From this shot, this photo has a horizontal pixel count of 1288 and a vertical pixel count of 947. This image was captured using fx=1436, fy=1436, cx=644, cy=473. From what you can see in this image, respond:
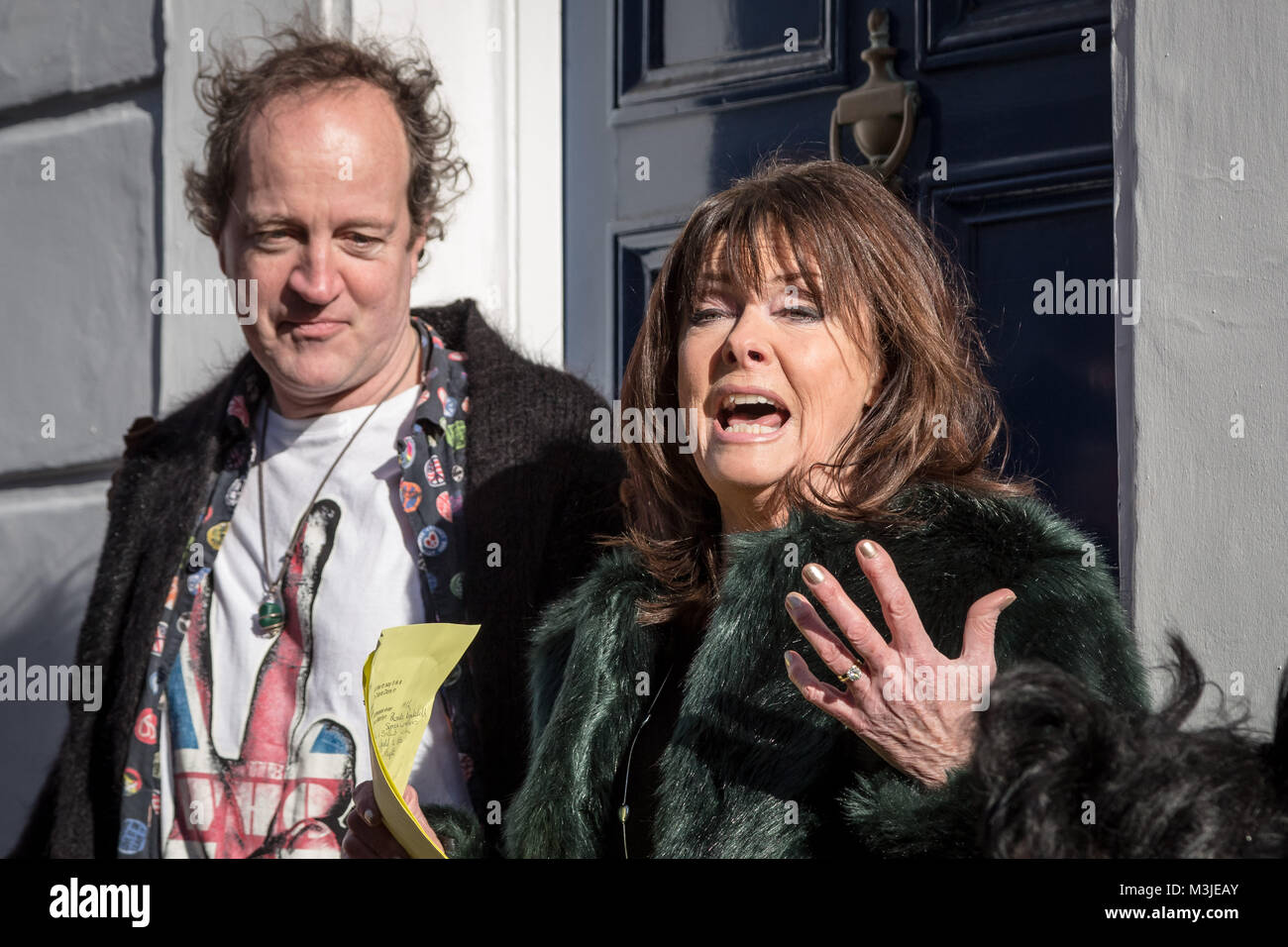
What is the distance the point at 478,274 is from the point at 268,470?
0.88 meters

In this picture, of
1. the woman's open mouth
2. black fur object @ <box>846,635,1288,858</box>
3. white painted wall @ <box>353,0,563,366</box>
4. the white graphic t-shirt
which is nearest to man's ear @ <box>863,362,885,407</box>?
the woman's open mouth

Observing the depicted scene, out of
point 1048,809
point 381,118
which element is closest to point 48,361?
point 381,118

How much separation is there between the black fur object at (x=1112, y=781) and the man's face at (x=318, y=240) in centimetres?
165

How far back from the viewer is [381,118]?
287 cm

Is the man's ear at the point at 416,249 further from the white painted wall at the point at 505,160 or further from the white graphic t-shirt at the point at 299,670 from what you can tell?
the white painted wall at the point at 505,160

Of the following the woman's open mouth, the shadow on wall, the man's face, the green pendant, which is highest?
the man's face

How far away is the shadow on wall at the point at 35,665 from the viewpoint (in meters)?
3.68

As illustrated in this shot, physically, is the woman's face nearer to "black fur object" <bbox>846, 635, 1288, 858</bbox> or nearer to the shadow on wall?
"black fur object" <bbox>846, 635, 1288, 858</bbox>

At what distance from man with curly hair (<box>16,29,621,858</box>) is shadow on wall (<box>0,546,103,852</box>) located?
0.82m

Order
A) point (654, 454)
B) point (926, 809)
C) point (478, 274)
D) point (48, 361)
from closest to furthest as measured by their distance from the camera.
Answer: point (926, 809) < point (654, 454) < point (478, 274) < point (48, 361)

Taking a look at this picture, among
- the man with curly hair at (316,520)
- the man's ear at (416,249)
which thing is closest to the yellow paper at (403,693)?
the man with curly hair at (316,520)

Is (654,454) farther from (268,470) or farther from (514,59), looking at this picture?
(514,59)

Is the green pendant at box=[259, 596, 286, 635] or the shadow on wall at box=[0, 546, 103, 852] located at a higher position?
the green pendant at box=[259, 596, 286, 635]

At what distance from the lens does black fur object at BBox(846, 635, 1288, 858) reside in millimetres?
1398
